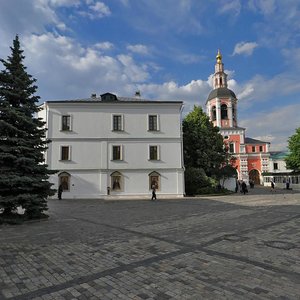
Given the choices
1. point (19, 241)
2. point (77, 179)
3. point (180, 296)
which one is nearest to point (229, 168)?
point (77, 179)

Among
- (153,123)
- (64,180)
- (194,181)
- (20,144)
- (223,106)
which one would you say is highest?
(223,106)

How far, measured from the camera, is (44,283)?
546cm

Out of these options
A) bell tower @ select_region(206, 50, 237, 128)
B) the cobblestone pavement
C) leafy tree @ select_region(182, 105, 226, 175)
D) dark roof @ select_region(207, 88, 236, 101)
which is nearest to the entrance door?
bell tower @ select_region(206, 50, 237, 128)

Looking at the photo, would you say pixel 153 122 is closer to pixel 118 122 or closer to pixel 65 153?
pixel 118 122

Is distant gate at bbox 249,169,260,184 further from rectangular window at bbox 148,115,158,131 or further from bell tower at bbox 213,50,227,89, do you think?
rectangular window at bbox 148,115,158,131

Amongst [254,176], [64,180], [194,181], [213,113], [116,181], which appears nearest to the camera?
[64,180]

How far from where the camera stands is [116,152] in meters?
30.3

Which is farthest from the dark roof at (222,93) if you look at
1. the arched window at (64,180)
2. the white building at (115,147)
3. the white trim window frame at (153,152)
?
the arched window at (64,180)

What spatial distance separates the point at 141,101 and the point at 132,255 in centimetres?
2480

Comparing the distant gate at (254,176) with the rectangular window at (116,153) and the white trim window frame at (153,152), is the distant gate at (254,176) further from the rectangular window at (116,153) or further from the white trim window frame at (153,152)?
the rectangular window at (116,153)

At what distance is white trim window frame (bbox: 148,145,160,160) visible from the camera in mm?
30600

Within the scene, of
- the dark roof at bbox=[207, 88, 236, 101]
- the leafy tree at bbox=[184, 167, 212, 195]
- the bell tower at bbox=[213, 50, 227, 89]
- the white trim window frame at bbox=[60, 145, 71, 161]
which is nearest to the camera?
the white trim window frame at bbox=[60, 145, 71, 161]

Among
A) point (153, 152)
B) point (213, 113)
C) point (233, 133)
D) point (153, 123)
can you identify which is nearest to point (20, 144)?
point (153, 152)

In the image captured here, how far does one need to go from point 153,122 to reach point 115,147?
4830 mm
